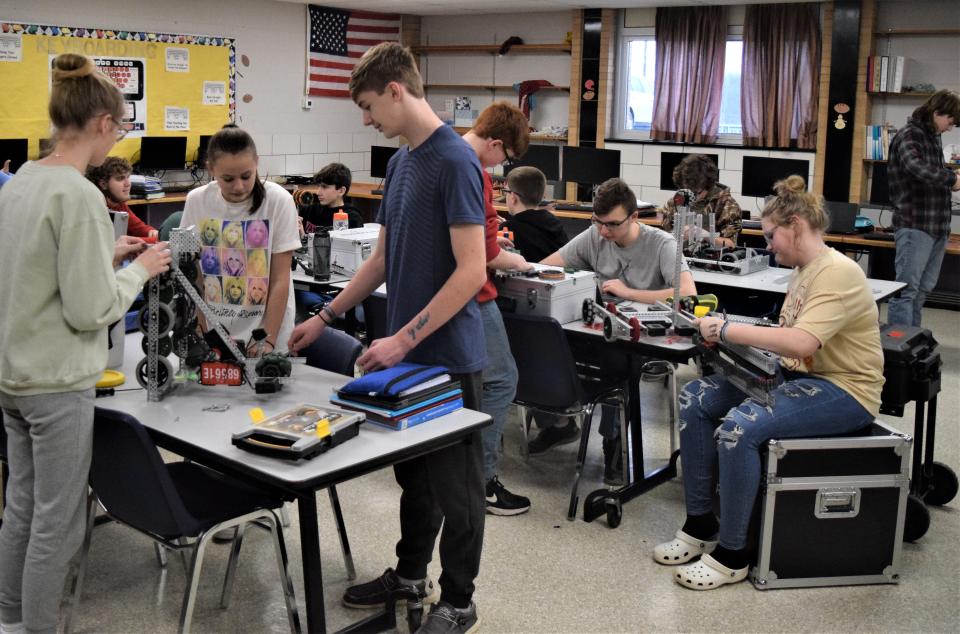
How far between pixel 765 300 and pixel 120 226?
3.17 m

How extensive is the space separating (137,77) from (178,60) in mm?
425

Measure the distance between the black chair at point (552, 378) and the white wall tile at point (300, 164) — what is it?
20.7ft

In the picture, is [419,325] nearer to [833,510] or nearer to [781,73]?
[833,510]

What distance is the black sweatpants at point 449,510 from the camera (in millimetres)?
2609

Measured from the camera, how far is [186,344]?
2.82 metres

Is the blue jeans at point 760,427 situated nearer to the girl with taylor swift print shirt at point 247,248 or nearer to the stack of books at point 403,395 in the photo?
the stack of books at point 403,395

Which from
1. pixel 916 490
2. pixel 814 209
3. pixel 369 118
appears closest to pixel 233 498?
pixel 369 118

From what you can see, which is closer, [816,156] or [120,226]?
[120,226]

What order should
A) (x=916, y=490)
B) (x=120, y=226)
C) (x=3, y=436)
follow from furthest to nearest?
(x=916, y=490) → (x=3, y=436) → (x=120, y=226)

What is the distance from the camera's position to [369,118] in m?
2.57

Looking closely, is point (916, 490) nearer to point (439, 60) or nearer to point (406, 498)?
point (406, 498)

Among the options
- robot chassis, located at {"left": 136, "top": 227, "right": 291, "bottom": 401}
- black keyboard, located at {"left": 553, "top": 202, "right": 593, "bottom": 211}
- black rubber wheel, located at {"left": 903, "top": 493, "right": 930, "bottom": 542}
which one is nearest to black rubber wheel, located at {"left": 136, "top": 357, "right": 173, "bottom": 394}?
robot chassis, located at {"left": 136, "top": 227, "right": 291, "bottom": 401}

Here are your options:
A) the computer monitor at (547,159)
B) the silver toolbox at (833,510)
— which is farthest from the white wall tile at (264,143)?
the silver toolbox at (833,510)

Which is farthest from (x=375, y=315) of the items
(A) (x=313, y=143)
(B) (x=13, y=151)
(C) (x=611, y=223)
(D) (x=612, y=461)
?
(A) (x=313, y=143)
